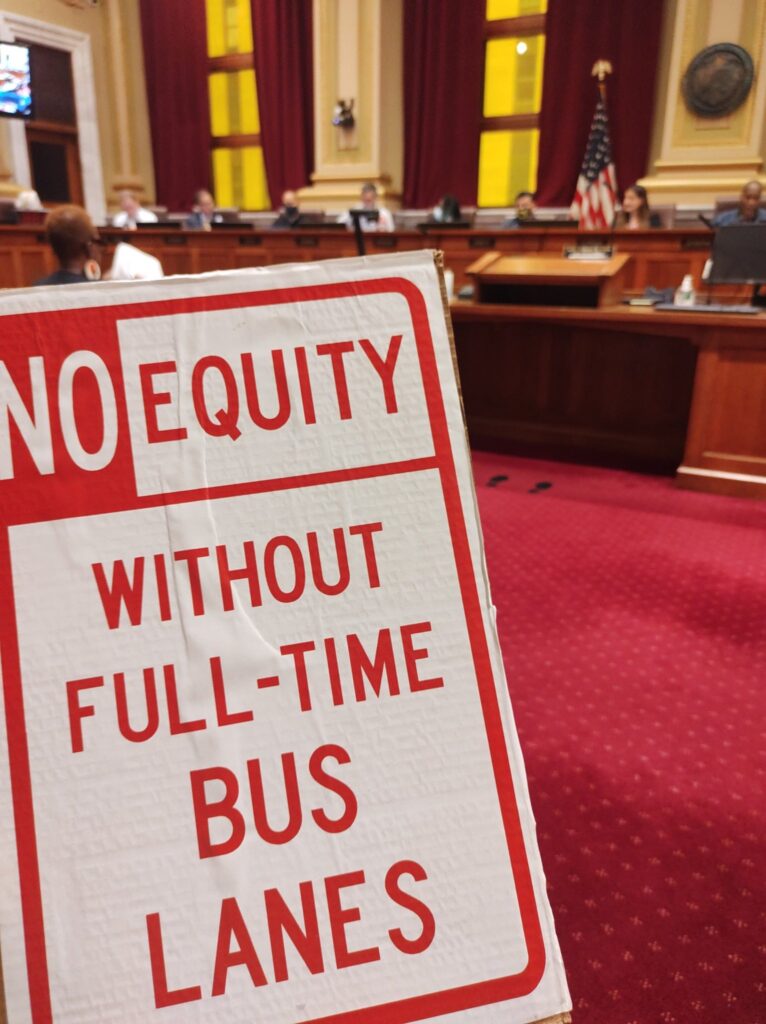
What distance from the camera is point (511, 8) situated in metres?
6.73

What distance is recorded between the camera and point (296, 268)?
2.17ft

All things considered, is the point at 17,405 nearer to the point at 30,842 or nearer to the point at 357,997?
the point at 30,842

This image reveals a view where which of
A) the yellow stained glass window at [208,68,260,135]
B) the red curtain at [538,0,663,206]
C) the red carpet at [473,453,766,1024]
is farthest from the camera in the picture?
the yellow stained glass window at [208,68,260,135]

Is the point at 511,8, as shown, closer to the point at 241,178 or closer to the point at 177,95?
the point at 241,178

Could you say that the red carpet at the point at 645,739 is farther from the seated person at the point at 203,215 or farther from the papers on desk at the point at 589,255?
the seated person at the point at 203,215

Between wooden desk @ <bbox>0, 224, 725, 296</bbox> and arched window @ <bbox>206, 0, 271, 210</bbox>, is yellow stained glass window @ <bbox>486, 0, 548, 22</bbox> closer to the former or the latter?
arched window @ <bbox>206, 0, 271, 210</bbox>

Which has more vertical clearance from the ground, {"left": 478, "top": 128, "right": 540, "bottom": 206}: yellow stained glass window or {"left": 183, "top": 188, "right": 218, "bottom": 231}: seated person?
{"left": 478, "top": 128, "right": 540, "bottom": 206}: yellow stained glass window

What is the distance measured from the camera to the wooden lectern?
3.27m

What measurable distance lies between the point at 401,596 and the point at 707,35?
6.74 metres

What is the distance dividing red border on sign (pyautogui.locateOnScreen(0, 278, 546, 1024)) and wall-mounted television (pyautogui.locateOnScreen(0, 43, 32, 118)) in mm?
8154

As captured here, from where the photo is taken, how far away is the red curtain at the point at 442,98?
6.80m

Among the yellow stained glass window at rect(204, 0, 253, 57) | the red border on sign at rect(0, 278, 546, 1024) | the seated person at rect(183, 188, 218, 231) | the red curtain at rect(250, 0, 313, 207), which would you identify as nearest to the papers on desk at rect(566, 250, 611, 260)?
the red border on sign at rect(0, 278, 546, 1024)

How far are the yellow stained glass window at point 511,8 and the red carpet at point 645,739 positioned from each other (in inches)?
223

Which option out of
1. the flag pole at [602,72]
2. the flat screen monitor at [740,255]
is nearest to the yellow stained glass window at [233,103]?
the flag pole at [602,72]
